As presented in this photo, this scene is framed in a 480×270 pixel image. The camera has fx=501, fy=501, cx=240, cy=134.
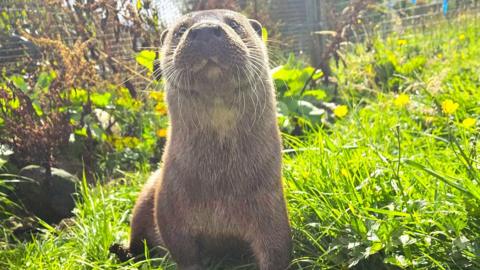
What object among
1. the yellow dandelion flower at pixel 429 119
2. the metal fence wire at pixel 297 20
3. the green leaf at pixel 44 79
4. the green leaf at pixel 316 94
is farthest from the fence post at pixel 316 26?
the green leaf at pixel 44 79

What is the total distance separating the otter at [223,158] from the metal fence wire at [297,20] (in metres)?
1.98

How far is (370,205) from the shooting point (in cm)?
216

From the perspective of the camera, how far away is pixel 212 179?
2045mm

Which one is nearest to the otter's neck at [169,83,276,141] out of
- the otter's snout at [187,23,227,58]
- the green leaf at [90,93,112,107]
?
the otter's snout at [187,23,227,58]

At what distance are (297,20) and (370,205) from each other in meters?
3.79

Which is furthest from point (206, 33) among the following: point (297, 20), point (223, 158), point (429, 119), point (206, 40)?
point (297, 20)

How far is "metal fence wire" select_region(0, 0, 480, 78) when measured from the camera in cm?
404

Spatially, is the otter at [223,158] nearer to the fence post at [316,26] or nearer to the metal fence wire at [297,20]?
the metal fence wire at [297,20]

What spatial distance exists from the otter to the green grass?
0.26 metres

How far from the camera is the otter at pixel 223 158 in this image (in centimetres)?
196

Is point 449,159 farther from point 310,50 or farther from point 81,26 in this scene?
point 310,50

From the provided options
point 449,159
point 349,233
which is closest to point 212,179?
point 349,233

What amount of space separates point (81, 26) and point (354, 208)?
2.80 m

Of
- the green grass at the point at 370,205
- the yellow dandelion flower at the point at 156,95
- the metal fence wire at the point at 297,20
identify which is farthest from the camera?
the metal fence wire at the point at 297,20
